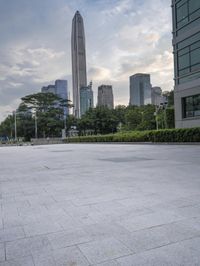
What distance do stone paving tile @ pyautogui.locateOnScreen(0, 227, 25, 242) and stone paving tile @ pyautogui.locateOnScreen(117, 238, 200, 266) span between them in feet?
4.69

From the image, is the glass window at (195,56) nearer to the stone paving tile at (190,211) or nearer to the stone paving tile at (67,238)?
the stone paving tile at (190,211)

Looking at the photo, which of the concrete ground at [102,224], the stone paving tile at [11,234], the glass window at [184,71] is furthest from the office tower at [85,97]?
the stone paving tile at [11,234]

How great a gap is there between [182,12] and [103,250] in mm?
26759

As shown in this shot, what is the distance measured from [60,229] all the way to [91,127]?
62.6 metres

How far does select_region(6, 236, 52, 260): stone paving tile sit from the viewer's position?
2.90 metres

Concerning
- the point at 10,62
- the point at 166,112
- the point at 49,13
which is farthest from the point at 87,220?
the point at 166,112

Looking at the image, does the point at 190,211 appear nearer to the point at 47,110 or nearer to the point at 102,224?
the point at 102,224

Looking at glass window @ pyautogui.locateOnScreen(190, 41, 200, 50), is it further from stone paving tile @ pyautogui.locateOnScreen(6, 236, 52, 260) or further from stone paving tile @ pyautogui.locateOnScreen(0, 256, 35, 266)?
stone paving tile @ pyautogui.locateOnScreen(0, 256, 35, 266)

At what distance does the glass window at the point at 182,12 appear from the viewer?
24.6 metres

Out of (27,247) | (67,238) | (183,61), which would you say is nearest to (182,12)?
(183,61)

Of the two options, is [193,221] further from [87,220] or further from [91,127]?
[91,127]

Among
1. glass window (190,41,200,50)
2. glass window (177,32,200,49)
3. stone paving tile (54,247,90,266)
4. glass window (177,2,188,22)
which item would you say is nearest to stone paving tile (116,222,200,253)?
stone paving tile (54,247,90,266)

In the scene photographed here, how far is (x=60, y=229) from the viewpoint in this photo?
3.55m

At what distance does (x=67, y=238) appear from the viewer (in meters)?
3.24
